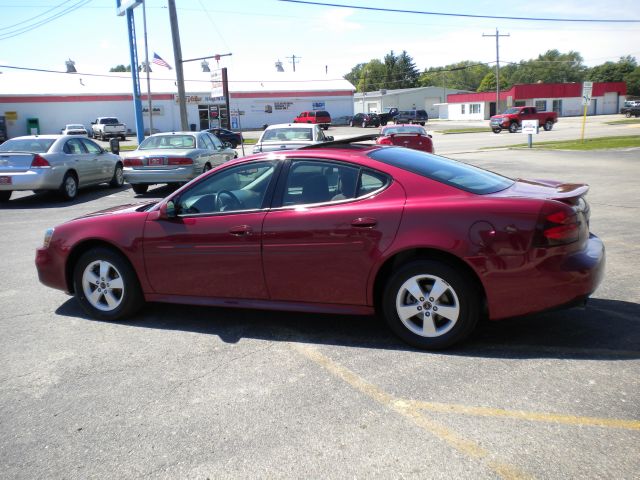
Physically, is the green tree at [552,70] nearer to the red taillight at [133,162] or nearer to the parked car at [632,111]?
the parked car at [632,111]

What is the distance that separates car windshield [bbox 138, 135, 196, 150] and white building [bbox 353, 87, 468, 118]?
72938 mm

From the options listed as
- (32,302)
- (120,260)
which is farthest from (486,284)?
(32,302)

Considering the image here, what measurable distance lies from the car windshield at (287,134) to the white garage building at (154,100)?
42.6 m

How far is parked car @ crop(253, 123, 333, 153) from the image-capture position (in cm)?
1538

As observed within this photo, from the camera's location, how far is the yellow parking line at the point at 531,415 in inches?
126

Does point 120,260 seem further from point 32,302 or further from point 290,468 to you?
point 290,468

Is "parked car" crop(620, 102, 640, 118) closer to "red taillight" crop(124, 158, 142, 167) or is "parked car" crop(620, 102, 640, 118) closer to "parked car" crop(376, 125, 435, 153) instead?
"parked car" crop(376, 125, 435, 153)

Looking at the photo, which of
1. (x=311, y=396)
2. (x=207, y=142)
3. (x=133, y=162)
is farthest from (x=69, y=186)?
(x=311, y=396)

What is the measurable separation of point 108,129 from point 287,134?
37091mm

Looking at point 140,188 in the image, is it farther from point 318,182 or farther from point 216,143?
point 318,182

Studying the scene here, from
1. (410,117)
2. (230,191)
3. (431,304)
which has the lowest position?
(431,304)

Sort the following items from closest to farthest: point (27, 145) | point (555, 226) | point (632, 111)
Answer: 1. point (555, 226)
2. point (27, 145)
3. point (632, 111)

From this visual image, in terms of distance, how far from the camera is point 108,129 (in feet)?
159

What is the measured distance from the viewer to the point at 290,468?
295 cm
